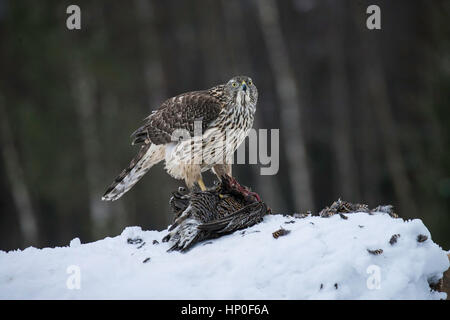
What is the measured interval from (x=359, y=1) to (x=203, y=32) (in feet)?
16.4

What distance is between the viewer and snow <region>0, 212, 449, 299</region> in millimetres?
3314

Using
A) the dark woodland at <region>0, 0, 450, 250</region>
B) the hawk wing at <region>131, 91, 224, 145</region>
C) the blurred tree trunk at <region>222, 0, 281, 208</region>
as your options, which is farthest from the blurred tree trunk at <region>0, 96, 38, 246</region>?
the hawk wing at <region>131, 91, 224, 145</region>

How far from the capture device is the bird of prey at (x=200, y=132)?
5.63 meters

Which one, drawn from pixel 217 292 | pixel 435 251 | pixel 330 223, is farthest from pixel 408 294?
pixel 217 292

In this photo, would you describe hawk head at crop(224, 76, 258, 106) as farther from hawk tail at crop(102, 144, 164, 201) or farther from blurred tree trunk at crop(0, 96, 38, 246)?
blurred tree trunk at crop(0, 96, 38, 246)

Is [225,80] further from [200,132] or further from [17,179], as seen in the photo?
[200,132]

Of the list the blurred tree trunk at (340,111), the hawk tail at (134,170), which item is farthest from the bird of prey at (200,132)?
the blurred tree trunk at (340,111)

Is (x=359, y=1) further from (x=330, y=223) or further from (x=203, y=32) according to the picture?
(x=330, y=223)

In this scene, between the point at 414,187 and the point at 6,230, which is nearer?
the point at 414,187

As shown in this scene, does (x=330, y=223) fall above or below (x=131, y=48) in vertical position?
below

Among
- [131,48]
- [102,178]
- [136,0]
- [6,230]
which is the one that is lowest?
[6,230]

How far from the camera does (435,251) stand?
3508 mm

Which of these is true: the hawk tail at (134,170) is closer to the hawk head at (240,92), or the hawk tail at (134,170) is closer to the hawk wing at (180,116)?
the hawk wing at (180,116)
